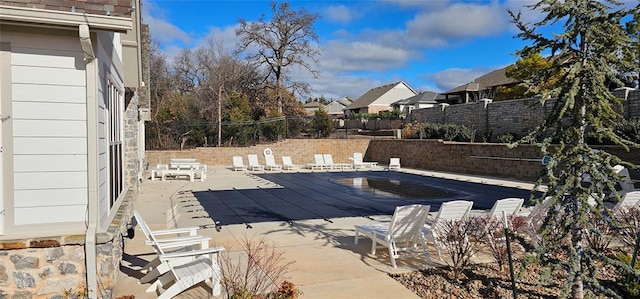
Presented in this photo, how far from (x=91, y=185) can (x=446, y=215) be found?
174 inches

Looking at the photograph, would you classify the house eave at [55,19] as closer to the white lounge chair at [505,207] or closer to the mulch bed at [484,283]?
the mulch bed at [484,283]

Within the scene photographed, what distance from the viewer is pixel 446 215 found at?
238 inches

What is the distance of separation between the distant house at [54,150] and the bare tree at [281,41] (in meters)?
27.8

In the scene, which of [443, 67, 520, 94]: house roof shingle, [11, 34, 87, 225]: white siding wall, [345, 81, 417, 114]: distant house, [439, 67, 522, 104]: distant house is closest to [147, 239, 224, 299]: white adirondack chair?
[11, 34, 87, 225]: white siding wall

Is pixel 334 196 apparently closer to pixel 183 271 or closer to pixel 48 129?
pixel 183 271

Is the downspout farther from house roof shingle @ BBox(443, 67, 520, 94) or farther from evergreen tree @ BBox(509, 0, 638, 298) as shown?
house roof shingle @ BBox(443, 67, 520, 94)

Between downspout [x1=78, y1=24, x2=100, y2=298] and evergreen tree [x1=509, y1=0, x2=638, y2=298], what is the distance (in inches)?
167

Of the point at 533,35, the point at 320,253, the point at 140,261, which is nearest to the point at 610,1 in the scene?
the point at 533,35

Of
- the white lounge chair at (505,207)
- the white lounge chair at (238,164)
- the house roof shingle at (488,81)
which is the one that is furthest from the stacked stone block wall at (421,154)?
the house roof shingle at (488,81)

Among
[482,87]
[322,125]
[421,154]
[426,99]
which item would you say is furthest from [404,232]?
[426,99]

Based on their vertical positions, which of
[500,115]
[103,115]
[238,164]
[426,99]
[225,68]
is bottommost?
[238,164]

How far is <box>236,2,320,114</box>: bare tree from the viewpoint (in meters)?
32.3

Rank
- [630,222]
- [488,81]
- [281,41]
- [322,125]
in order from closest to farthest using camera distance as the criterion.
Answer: [630,222], [322,125], [281,41], [488,81]

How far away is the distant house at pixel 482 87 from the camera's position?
35.4 meters
